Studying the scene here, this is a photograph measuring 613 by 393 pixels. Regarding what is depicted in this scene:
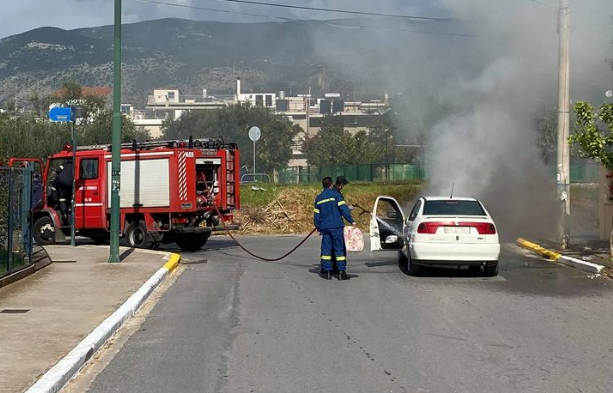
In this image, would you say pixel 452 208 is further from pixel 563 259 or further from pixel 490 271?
pixel 563 259

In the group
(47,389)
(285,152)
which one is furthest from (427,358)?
(285,152)

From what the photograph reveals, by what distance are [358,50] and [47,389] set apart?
39210 mm

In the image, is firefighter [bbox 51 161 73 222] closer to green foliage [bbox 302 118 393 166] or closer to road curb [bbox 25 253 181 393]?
road curb [bbox 25 253 181 393]

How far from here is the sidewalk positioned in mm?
8352

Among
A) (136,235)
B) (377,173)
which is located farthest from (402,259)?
(377,173)

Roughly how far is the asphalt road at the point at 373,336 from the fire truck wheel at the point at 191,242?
20.7 feet

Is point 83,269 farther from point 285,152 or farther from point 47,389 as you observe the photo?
point 285,152

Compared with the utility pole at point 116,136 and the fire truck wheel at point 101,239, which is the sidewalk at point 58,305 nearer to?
the utility pole at point 116,136

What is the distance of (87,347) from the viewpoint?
29.3ft

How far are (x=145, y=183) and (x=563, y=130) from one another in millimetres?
10801

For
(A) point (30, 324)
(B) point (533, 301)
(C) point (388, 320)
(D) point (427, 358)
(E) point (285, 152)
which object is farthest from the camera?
(E) point (285, 152)

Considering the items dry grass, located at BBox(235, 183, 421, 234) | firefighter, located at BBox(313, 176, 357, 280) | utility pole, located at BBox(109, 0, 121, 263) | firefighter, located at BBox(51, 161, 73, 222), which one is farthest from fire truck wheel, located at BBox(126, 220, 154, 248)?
dry grass, located at BBox(235, 183, 421, 234)

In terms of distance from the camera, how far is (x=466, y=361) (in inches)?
344

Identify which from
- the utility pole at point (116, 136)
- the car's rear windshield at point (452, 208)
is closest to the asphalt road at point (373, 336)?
the car's rear windshield at point (452, 208)
